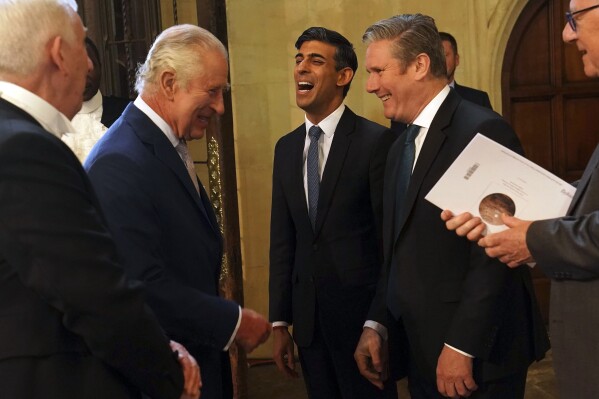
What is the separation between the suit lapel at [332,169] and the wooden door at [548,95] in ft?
8.81

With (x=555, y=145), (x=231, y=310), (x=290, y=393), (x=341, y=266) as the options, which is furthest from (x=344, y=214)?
(x=555, y=145)

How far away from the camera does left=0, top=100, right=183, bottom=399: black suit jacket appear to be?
5.16 ft

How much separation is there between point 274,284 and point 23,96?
1772mm

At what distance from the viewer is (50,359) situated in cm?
167

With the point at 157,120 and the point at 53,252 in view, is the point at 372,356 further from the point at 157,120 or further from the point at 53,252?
the point at 53,252

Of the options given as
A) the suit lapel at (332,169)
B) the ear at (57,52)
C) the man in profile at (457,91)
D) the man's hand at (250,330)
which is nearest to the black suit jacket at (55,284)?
the ear at (57,52)

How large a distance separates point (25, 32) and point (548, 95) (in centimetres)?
459

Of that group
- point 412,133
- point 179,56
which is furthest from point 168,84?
point 412,133

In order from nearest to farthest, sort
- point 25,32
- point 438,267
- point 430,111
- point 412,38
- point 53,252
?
1. point 53,252
2. point 25,32
3. point 438,267
4. point 430,111
5. point 412,38

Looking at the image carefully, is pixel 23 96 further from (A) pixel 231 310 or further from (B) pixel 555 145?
(B) pixel 555 145

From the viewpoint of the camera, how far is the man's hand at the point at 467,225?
227 cm

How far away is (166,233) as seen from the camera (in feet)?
7.46

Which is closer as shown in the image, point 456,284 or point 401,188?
point 456,284

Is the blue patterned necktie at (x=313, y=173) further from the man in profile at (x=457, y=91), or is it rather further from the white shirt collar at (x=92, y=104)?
the man in profile at (x=457, y=91)
